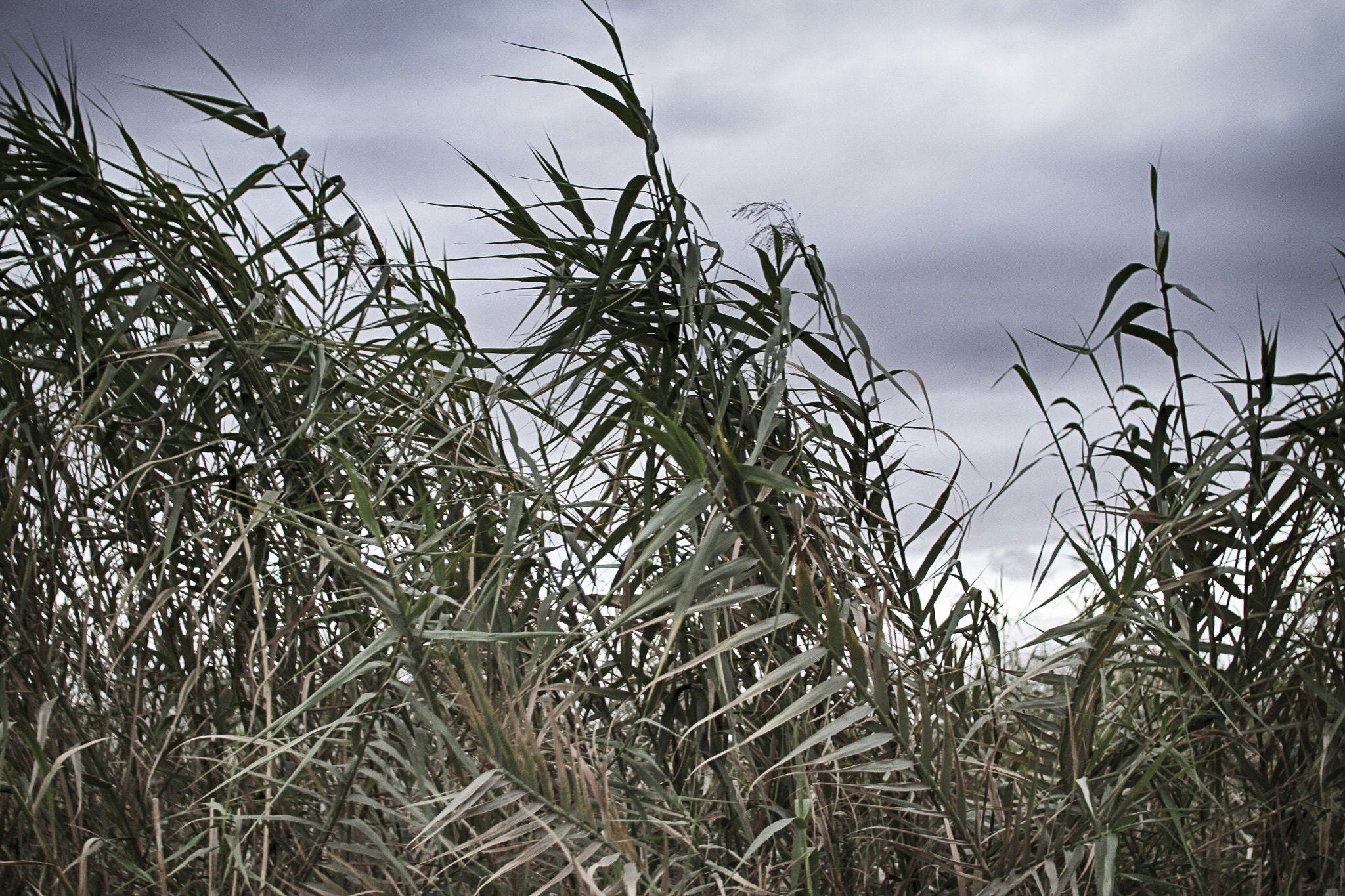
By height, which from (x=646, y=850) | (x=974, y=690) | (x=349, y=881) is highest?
(x=974, y=690)

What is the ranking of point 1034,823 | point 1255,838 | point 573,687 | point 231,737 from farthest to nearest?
point 1255,838
point 1034,823
point 573,687
point 231,737

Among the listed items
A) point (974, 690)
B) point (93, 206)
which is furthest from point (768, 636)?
point (93, 206)

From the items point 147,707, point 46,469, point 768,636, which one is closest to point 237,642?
point 147,707

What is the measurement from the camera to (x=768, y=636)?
121cm

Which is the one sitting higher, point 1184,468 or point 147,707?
point 1184,468

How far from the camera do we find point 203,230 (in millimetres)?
1510

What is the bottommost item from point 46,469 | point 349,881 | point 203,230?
point 349,881

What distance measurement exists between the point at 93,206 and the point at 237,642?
0.67m

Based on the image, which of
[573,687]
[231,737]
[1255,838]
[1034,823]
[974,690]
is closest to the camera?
[231,737]

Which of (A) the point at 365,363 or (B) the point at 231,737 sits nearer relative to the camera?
(B) the point at 231,737

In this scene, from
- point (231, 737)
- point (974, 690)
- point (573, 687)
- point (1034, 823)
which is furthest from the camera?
point (974, 690)

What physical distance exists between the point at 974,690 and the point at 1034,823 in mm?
314

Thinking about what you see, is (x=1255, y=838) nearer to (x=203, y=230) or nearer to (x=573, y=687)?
(x=573, y=687)

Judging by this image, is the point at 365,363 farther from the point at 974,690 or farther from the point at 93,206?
the point at 974,690
